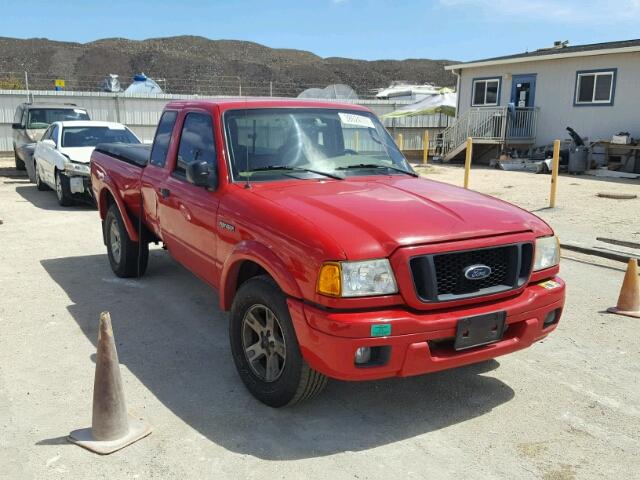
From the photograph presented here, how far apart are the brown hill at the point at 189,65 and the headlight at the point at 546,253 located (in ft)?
188

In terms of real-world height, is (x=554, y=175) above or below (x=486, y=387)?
above

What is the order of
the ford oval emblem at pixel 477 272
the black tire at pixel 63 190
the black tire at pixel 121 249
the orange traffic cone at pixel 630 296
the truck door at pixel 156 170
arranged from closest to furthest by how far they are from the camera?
1. the ford oval emblem at pixel 477 272
2. the truck door at pixel 156 170
3. the orange traffic cone at pixel 630 296
4. the black tire at pixel 121 249
5. the black tire at pixel 63 190

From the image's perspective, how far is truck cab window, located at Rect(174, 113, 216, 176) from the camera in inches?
180

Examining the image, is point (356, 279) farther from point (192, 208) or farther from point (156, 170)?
point (156, 170)

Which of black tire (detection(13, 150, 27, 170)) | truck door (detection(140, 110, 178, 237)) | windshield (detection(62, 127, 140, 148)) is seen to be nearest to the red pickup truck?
truck door (detection(140, 110, 178, 237))

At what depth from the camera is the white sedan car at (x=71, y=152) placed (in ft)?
36.3

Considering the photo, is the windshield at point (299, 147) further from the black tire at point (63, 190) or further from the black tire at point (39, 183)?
the black tire at point (39, 183)

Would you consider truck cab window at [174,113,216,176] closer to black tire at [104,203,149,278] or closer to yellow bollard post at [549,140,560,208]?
black tire at [104,203,149,278]

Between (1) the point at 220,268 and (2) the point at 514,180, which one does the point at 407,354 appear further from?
(2) the point at 514,180

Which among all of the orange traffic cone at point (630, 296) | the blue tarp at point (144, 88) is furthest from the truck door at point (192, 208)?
the blue tarp at point (144, 88)

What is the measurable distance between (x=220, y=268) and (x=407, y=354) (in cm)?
167

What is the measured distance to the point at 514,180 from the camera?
57.7 feet

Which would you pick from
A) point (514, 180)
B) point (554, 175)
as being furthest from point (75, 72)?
point (554, 175)

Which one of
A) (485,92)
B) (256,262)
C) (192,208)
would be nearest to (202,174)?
(192,208)
